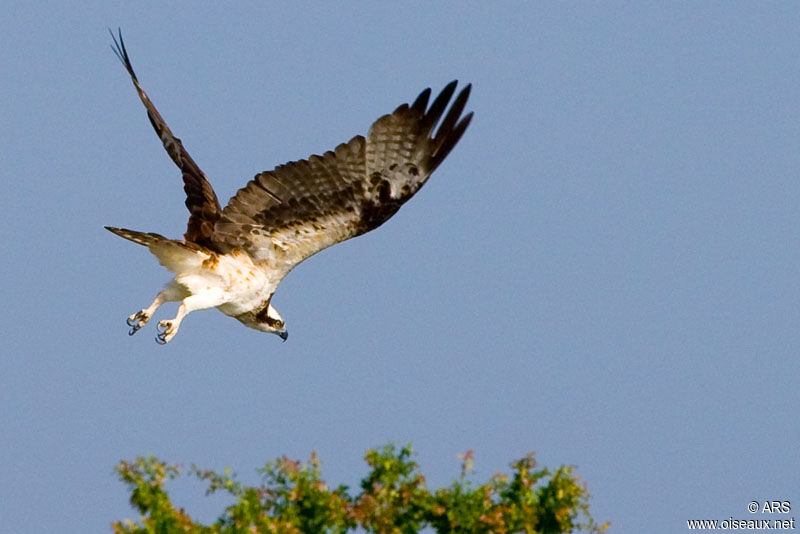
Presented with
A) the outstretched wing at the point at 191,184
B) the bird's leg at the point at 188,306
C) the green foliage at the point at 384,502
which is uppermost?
the outstretched wing at the point at 191,184

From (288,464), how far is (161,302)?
11.7 ft

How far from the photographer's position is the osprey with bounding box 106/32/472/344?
11359 mm

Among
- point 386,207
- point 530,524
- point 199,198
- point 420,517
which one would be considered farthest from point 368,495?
point 199,198

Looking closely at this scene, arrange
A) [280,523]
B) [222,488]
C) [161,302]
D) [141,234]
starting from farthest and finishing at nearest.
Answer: [161,302] → [141,234] → [222,488] → [280,523]

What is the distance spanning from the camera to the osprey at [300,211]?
37.3ft

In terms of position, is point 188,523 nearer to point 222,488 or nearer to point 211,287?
point 222,488

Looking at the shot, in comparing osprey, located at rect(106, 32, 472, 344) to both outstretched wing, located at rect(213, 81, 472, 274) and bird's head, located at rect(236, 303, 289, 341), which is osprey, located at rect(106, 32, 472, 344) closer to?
outstretched wing, located at rect(213, 81, 472, 274)

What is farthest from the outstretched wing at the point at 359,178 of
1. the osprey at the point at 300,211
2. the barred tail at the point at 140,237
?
the barred tail at the point at 140,237

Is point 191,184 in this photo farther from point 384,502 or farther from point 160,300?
point 384,502

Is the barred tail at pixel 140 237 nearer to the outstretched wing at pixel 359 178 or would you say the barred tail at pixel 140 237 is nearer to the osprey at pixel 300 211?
the osprey at pixel 300 211

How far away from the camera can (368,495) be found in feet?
29.0

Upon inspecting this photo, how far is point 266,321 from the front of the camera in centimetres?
1284

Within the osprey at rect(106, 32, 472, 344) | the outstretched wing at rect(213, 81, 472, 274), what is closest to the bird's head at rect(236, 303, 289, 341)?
the osprey at rect(106, 32, 472, 344)

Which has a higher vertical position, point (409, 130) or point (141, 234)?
point (409, 130)
